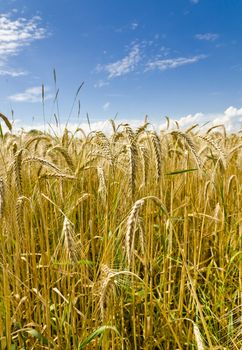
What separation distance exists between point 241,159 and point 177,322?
4.84 ft

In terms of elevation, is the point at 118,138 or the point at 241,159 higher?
the point at 118,138

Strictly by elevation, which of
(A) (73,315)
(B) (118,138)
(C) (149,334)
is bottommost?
(C) (149,334)

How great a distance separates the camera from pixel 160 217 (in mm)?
2031

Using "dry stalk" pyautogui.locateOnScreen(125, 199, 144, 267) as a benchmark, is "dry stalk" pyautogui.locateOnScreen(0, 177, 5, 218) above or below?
above

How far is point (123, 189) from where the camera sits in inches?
53.3

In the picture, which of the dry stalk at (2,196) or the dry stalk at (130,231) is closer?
the dry stalk at (130,231)

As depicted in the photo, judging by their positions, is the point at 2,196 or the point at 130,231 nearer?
the point at 130,231

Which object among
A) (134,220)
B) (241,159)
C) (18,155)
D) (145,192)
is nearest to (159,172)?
(145,192)

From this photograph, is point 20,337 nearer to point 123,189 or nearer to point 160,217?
point 123,189

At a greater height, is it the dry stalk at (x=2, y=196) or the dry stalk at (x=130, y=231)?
the dry stalk at (x=2, y=196)

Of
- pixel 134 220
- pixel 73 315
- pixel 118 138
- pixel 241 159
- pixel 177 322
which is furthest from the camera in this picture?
pixel 241 159

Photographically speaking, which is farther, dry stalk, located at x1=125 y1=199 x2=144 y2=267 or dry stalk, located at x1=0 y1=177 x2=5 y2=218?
dry stalk, located at x1=0 y1=177 x2=5 y2=218

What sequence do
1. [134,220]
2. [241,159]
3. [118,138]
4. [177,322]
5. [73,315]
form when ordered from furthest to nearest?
[241,159] < [118,138] < [177,322] < [73,315] < [134,220]

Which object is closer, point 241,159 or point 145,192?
point 145,192
